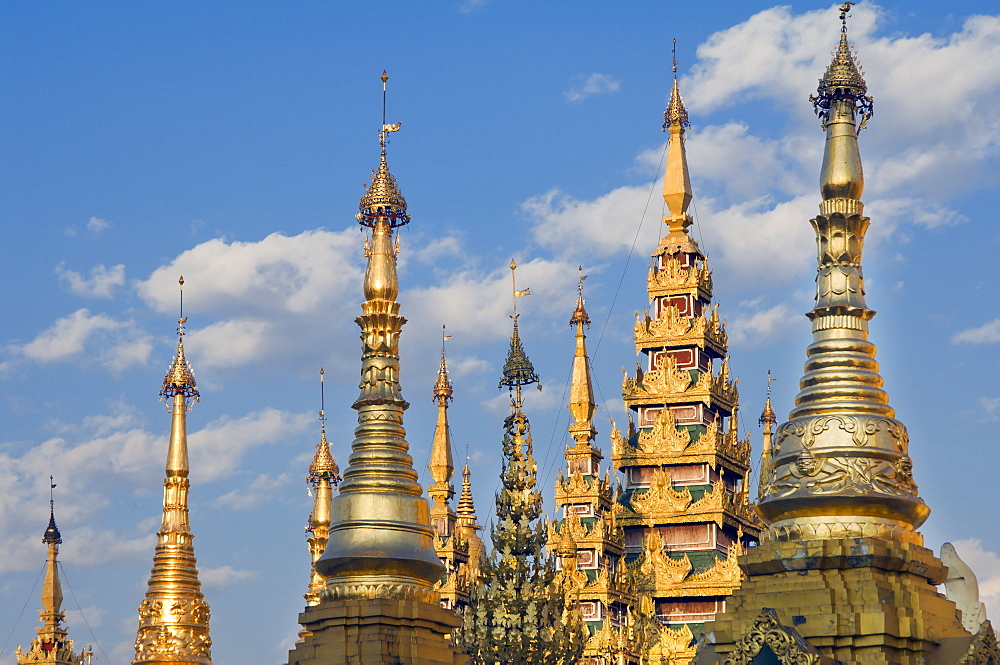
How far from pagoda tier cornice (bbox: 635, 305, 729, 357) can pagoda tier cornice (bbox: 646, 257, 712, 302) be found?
0.74 m

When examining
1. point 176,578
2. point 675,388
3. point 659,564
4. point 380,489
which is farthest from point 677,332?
point 380,489

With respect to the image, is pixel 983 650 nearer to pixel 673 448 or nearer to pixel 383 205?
pixel 383 205

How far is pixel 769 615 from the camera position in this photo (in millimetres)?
31406

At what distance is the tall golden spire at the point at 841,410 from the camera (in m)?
34.5

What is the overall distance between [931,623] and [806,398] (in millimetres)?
4986

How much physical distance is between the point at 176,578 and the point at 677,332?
1006 inches

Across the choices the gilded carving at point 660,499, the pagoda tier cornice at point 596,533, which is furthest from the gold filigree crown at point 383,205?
the gilded carving at point 660,499

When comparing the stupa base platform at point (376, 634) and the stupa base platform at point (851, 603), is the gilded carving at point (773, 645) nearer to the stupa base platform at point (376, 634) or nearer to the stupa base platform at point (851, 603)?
the stupa base platform at point (851, 603)

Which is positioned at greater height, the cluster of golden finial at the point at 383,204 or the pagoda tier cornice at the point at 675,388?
the pagoda tier cornice at the point at 675,388

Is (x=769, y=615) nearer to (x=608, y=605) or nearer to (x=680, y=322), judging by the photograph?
(x=608, y=605)

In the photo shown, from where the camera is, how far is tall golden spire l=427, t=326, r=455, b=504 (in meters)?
76.2

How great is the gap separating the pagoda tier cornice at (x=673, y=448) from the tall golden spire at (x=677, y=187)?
7.25 metres

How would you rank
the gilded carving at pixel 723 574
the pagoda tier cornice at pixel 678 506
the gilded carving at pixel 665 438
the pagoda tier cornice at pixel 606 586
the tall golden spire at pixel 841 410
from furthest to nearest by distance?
the gilded carving at pixel 665 438 → the pagoda tier cornice at pixel 678 506 → the gilded carving at pixel 723 574 → the pagoda tier cornice at pixel 606 586 → the tall golden spire at pixel 841 410

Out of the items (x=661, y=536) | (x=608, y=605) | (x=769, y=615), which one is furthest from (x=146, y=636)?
(x=769, y=615)
